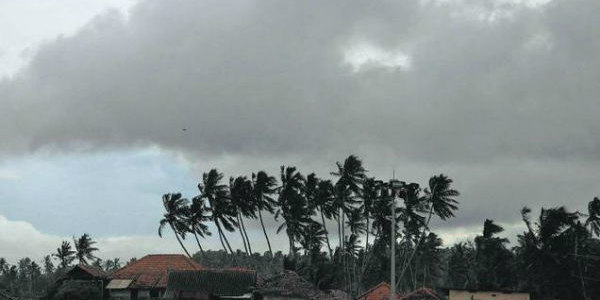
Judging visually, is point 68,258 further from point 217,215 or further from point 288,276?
point 288,276

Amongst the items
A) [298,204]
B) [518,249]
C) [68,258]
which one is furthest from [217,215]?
[68,258]

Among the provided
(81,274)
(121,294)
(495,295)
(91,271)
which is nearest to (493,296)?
(495,295)

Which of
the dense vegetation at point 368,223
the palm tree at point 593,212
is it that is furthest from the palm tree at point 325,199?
the palm tree at point 593,212

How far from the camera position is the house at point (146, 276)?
7219 cm

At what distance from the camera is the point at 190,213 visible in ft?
295

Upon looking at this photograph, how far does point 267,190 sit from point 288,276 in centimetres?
2607

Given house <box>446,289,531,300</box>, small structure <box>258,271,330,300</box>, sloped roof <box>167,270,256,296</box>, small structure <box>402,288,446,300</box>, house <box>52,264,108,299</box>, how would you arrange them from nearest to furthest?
small structure <box>402,288,446,300</box>, house <box>446,289,531,300</box>, small structure <box>258,271,330,300</box>, sloped roof <box>167,270,256,296</box>, house <box>52,264,108,299</box>

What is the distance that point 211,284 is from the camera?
64.4m

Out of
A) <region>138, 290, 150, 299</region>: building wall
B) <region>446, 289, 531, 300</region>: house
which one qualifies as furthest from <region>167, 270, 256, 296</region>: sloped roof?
<region>446, 289, 531, 300</region>: house

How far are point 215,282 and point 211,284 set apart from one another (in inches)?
17.4

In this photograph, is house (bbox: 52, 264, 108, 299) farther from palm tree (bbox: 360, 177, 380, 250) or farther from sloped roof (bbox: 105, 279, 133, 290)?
palm tree (bbox: 360, 177, 380, 250)

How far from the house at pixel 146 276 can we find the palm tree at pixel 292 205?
1317cm

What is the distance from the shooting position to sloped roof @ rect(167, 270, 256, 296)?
6381 centimetres

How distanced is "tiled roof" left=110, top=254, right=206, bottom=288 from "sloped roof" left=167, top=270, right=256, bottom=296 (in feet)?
21.0
